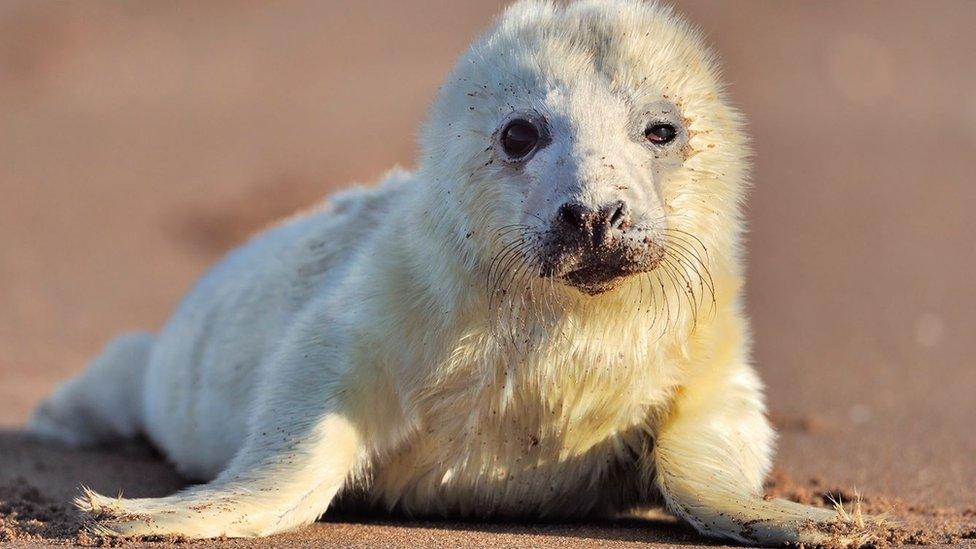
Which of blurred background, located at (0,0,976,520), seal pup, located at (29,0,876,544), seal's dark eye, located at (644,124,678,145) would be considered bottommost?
seal pup, located at (29,0,876,544)

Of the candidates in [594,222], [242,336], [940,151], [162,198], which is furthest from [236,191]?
[594,222]

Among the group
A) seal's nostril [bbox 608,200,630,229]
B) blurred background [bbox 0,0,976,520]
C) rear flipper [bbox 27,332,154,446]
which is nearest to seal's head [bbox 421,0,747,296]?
seal's nostril [bbox 608,200,630,229]

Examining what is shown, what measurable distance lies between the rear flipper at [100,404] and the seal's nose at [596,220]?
3.44 m

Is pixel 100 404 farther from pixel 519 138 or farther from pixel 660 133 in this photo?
pixel 660 133

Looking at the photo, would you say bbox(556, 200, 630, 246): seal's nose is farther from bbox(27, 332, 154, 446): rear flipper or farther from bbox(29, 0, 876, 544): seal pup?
bbox(27, 332, 154, 446): rear flipper

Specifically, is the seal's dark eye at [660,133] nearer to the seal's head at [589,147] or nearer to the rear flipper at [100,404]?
the seal's head at [589,147]

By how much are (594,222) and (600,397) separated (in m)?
0.76

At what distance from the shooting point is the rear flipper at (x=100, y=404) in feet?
21.5

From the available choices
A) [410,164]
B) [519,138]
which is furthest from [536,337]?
[410,164]

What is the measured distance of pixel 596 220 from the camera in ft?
11.9

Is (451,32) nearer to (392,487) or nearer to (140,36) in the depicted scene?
(140,36)

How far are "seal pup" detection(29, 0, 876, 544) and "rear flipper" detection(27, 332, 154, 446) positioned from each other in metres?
2.16

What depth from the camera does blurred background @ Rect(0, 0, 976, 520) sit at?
751cm

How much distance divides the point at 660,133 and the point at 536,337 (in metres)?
0.67
